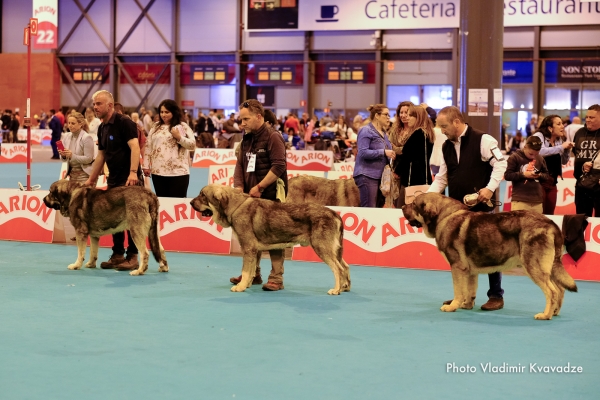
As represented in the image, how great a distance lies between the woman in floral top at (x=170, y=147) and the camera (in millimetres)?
9211

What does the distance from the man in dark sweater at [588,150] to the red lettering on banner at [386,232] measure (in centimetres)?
219

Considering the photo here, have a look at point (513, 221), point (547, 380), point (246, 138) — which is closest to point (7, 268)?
point (246, 138)

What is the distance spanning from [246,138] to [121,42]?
110ft

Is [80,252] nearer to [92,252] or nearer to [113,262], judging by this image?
[92,252]

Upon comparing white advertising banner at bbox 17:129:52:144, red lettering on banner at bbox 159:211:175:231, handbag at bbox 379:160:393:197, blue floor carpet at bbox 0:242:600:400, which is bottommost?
blue floor carpet at bbox 0:242:600:400

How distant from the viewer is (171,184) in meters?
9.57

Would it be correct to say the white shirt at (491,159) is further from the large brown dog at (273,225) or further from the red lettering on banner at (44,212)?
the red lettering on banner at (44,212)

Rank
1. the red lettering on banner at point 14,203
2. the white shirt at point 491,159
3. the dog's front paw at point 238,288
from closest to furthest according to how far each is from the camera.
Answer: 1. the white shirt at point 491,159
2. the dog's front paw at point 238,288
3. the red lettering on banner at point 14,203

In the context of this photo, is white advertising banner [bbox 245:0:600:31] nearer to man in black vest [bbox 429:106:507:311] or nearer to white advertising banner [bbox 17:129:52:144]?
white advertising banner [bbox 17:129:52:144]

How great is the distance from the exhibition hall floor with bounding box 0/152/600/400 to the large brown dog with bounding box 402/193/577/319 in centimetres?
26

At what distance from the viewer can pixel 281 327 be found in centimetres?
623

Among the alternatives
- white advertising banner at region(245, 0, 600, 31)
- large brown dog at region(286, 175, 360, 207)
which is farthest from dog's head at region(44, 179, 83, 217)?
white advertising banner at region(245, 0, 600, 31)

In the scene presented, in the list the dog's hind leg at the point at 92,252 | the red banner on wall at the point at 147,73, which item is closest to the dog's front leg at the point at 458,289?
the dog's hind leg at the point at 92,252

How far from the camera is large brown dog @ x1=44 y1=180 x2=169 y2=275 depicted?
8.52 m
